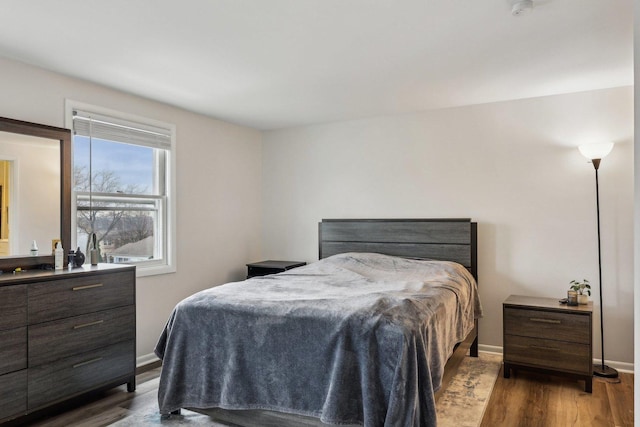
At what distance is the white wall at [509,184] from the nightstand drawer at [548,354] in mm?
638

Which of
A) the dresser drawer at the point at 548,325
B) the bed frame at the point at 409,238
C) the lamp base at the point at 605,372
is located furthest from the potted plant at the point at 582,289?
the bed frame at the point at 409,238

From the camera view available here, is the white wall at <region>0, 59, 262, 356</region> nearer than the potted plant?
Yes

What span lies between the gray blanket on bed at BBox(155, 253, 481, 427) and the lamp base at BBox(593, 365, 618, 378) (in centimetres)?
139

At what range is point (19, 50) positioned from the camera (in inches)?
104

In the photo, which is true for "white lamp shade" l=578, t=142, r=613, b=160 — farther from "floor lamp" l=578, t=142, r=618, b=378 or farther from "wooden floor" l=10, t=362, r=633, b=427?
"wooden floor" l=10, t=362, r=633, b=427

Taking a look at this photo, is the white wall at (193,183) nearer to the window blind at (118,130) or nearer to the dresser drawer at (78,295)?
the window blind at (118,130)

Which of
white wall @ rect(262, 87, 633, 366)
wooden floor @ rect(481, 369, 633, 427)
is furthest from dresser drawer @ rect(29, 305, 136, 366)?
wooden floor @ rect(481, 369, 633, 427)

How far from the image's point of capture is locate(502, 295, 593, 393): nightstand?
3.01 m

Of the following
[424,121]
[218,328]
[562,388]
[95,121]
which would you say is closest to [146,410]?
[218,328]

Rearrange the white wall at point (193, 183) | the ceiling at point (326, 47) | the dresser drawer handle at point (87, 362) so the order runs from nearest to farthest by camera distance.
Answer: the ceiling at point (326, 47), the dresser drawer handle at point (87, 362), the white wall at point (193, 183)

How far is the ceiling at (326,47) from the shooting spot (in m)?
2.13

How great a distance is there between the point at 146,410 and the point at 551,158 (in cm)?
369

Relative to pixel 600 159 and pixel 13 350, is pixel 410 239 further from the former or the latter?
pixel 13 350

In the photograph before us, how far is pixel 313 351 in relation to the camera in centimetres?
215
